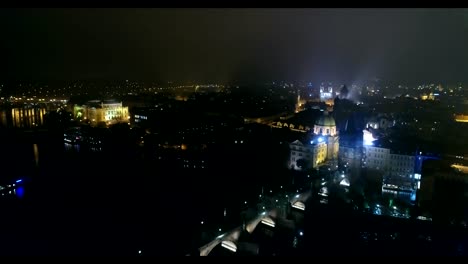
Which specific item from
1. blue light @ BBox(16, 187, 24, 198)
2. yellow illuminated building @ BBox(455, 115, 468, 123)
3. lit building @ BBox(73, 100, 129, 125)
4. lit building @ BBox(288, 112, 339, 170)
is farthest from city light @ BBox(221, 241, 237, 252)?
lit building @ BBox(73, 100, 129, 125)

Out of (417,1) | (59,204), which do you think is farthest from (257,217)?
(417,1)

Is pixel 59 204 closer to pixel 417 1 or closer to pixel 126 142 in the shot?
pixel 126 142

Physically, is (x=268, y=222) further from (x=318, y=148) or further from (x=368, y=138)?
(x=368, y=138)

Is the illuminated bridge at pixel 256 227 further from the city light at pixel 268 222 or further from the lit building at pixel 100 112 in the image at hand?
the lit building at pixel 100 112

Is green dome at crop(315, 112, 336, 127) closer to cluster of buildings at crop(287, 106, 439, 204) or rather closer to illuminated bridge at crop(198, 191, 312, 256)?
cluster of buildings at crop(287, 106, 439, 204)

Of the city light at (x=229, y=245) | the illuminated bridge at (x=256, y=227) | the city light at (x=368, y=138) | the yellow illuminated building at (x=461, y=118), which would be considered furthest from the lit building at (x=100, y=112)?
the yellow illuminated building at (x=461, y=118)
